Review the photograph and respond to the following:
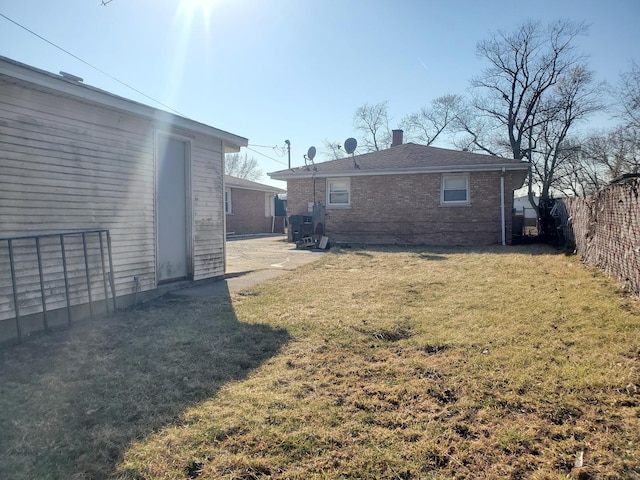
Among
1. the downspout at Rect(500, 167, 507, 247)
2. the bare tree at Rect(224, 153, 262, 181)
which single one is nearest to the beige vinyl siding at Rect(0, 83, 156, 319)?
the downspout at Rect(500, 167, 507, 247)

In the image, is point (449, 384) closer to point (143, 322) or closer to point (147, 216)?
point (143, 322)

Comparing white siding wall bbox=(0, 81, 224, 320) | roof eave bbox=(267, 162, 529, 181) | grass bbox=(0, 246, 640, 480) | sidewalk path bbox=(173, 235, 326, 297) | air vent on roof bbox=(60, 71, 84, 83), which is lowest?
grass bbox=(0, 246, 640, 480)

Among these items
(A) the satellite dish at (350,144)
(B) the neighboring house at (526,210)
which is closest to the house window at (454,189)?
(A) the satellite dish at (350,144)

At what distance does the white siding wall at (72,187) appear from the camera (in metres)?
4.45

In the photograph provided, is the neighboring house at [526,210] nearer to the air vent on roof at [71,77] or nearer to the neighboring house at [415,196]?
the neighboring house at [415,196]

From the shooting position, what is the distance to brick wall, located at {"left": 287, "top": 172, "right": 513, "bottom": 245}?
1423cm

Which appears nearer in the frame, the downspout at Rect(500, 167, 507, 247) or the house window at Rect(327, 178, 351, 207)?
the downspout at Rect(500, 167, 507, 247)

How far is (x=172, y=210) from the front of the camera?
687cm

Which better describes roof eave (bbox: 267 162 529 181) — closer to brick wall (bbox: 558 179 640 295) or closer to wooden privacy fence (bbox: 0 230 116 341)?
brick wall (bbox: 558 179 640 295)

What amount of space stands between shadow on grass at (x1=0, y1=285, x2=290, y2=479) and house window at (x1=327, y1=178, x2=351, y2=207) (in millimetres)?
11362

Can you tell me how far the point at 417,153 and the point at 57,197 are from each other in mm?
13932

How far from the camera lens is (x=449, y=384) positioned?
3.04 m

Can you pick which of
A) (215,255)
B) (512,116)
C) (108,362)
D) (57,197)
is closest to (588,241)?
(215,255)

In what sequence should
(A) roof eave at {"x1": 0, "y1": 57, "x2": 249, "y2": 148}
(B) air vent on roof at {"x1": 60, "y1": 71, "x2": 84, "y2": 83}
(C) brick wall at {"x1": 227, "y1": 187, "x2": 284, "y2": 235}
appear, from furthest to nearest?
1. (C) brick wall at {"x1": 227, "y1": 187, "x2": 284, "y2": 235}
2. (B) air vent on roof at {"x1": 60, "y1": 71, "x2": 84, "y2": 83}
3. (A) roof eave at {"x1": 0, "y1": 57, "x2": 249, "y2": 148}
